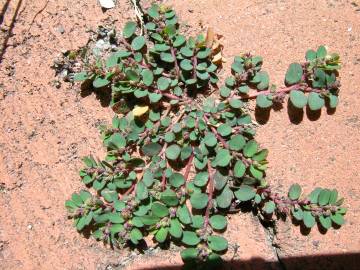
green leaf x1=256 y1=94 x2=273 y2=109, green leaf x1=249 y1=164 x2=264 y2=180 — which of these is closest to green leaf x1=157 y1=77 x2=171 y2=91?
green leaf x1=256 y1=94 x2=273 y2=109

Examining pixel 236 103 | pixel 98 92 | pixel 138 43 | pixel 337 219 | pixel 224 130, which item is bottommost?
pixel 337 219

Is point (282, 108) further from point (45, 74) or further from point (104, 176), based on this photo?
point (45, 74)

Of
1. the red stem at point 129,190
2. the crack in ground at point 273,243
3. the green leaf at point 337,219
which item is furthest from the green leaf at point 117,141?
the green leaf at point 337,219

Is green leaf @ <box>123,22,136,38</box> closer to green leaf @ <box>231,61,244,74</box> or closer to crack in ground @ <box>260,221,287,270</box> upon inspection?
green leaf @ <box>231,61,244,74</box>

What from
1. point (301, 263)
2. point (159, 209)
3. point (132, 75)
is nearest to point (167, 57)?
point (132, 75)

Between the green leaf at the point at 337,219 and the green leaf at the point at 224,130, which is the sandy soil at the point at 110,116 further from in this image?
the green leaf at the point at 224,130

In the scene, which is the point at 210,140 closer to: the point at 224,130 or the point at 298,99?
the point at 224,130

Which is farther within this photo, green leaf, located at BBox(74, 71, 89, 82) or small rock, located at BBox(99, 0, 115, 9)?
small rock, located at BBox(99, 0, 115, 9)
